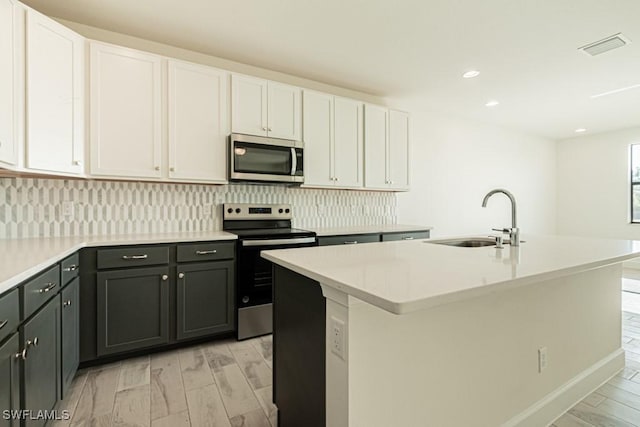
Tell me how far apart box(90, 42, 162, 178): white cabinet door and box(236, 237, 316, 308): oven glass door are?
98 cm

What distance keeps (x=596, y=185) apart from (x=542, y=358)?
6382 mm

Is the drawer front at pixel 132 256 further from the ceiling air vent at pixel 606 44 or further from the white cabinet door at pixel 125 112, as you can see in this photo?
the ceiling air vent at pixel 606 44

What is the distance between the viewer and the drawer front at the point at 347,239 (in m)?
3.19

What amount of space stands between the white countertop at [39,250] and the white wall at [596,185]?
7148 mm

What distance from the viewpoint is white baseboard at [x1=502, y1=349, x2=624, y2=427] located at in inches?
65.6

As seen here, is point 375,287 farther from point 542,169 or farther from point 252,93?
point 542,169

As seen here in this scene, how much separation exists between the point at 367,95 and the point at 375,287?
372 centimetres

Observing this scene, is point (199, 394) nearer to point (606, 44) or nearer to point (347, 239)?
point (347, 239)

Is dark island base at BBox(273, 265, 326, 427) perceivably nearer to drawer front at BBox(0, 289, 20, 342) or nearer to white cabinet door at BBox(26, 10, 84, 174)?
drawer front at BBox(0, 289, 20, 342)

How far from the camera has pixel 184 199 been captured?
307 cm

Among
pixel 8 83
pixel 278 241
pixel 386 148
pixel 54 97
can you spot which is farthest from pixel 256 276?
pixel 386 148

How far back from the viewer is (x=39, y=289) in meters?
1.43

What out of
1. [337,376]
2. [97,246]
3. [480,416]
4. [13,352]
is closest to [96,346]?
[97,246]

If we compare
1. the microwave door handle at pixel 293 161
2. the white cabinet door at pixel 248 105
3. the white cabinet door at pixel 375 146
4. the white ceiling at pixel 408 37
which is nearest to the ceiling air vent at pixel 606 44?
the white ceiling at pixel 408 37
